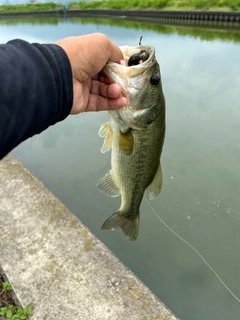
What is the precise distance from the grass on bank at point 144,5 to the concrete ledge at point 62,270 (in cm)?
1981

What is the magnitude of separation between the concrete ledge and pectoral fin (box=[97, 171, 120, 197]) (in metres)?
0.60

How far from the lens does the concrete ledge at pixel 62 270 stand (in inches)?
72.2

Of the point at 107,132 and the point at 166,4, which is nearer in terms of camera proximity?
the point at 107,132

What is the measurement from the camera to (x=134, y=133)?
5.17 ft

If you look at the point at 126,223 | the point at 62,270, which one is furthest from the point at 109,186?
the point at 62,270

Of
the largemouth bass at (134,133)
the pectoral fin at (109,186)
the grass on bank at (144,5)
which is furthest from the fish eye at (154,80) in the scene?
the grass on bank at (144,5)

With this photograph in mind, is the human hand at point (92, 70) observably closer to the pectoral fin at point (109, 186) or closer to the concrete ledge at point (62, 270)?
the pectoral fin at point (109, 186)

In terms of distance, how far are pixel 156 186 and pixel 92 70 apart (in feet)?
2.71

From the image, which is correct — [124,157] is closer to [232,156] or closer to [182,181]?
[182,181]

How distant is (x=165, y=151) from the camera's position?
4.37 metres

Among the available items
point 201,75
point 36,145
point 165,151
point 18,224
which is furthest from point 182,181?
point 201,75

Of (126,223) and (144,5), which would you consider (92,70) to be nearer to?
(126,223)

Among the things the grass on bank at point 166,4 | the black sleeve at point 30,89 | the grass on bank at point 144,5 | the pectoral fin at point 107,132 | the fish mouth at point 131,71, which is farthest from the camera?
the grass on bank at point 144,5

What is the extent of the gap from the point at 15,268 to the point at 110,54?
1647mm
